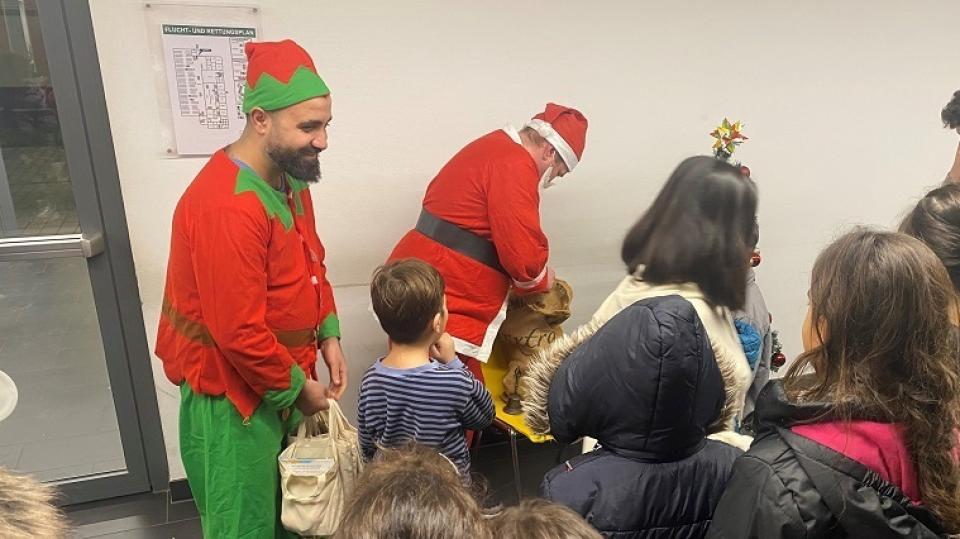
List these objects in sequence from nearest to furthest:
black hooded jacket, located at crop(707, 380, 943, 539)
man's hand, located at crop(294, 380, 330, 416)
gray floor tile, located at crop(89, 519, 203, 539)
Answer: black hooded jacket, located at crop(707, 380, 943, 539) → man's hand, located at crop(294, 380, 330, 416) → gray floor tile, located at crop(89, 519, 203, 539)

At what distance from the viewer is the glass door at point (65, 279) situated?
7.42 ft

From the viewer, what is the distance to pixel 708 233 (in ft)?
5.40

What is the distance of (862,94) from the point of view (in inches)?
135

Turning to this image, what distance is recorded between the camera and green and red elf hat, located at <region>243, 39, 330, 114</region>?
179cm

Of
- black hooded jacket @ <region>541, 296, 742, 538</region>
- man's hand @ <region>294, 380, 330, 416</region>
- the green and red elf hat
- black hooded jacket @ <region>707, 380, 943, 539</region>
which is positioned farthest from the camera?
man's hand @ <region>294, 380, 330, 416</region>

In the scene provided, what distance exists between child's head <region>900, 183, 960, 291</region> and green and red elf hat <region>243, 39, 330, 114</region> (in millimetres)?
1571

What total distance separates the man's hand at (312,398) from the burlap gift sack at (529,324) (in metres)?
0.87

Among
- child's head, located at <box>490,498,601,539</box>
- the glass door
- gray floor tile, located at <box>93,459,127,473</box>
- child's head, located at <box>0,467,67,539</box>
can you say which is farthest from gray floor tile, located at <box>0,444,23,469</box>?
child's head, located at <box>490,498,601,539</box>

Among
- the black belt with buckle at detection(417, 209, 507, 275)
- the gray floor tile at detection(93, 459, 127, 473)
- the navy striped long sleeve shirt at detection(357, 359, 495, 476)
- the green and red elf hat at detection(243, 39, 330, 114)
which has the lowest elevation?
the gray floor tile at detection(93, 459, 127, 473)

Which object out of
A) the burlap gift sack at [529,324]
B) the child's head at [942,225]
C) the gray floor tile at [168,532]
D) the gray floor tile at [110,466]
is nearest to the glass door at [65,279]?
the gray floor tile at [110,466]

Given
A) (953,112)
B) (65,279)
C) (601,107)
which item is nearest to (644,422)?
(601,107)

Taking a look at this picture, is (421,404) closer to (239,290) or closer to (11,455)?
(239,290)

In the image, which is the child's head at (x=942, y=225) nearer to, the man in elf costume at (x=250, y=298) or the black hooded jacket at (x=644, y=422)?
the black hooded jacket at (x=644, y=422)

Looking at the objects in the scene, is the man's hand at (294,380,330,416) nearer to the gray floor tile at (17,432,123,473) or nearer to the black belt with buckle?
the black belt with buckle
